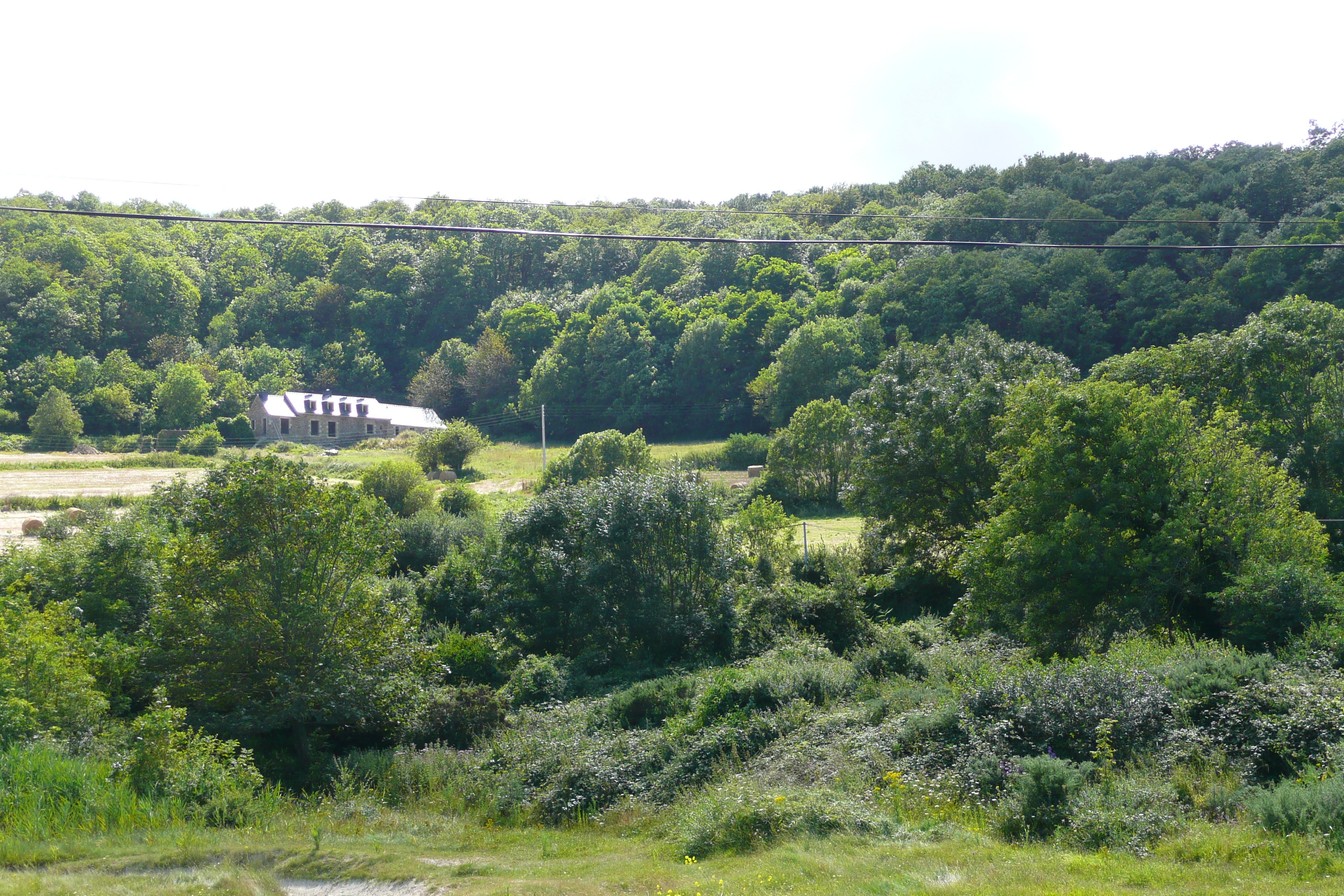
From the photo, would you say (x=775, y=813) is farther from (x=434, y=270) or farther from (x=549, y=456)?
(x=434, y=270)

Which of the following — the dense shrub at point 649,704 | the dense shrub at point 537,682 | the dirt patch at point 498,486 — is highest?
the dense shrub at point 649,704

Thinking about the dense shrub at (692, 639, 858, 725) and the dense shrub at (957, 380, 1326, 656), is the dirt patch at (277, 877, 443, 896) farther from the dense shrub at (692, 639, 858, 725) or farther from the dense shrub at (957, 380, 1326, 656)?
the dense shrub at (957, 380, 1326, 656)

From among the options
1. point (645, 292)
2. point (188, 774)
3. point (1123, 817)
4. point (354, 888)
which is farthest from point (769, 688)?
point (645, 292)

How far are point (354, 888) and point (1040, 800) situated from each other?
7057 millimetres

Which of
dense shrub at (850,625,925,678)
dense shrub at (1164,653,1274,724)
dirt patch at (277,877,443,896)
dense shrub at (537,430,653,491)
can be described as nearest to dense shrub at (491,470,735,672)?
dense shrub at (850,625,925,678)

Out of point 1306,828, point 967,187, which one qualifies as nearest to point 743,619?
point 1306,828

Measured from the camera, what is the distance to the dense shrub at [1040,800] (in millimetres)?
9508

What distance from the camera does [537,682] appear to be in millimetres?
23297

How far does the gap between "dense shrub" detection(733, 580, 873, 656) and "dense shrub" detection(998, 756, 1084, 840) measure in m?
16.3

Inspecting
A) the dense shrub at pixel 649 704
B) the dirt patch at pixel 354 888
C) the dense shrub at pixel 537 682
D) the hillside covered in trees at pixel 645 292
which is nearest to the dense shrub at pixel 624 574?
the dense shrub at pixel 537 682

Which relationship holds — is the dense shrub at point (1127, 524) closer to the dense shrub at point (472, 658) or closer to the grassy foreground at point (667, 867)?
the grassy foreground at point (667, 867)

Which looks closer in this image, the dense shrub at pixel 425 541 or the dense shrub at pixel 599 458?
the dense shrub at pixel 425 541

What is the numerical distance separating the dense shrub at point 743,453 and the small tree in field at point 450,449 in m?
17.7

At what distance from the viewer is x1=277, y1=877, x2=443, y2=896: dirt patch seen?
823cm
